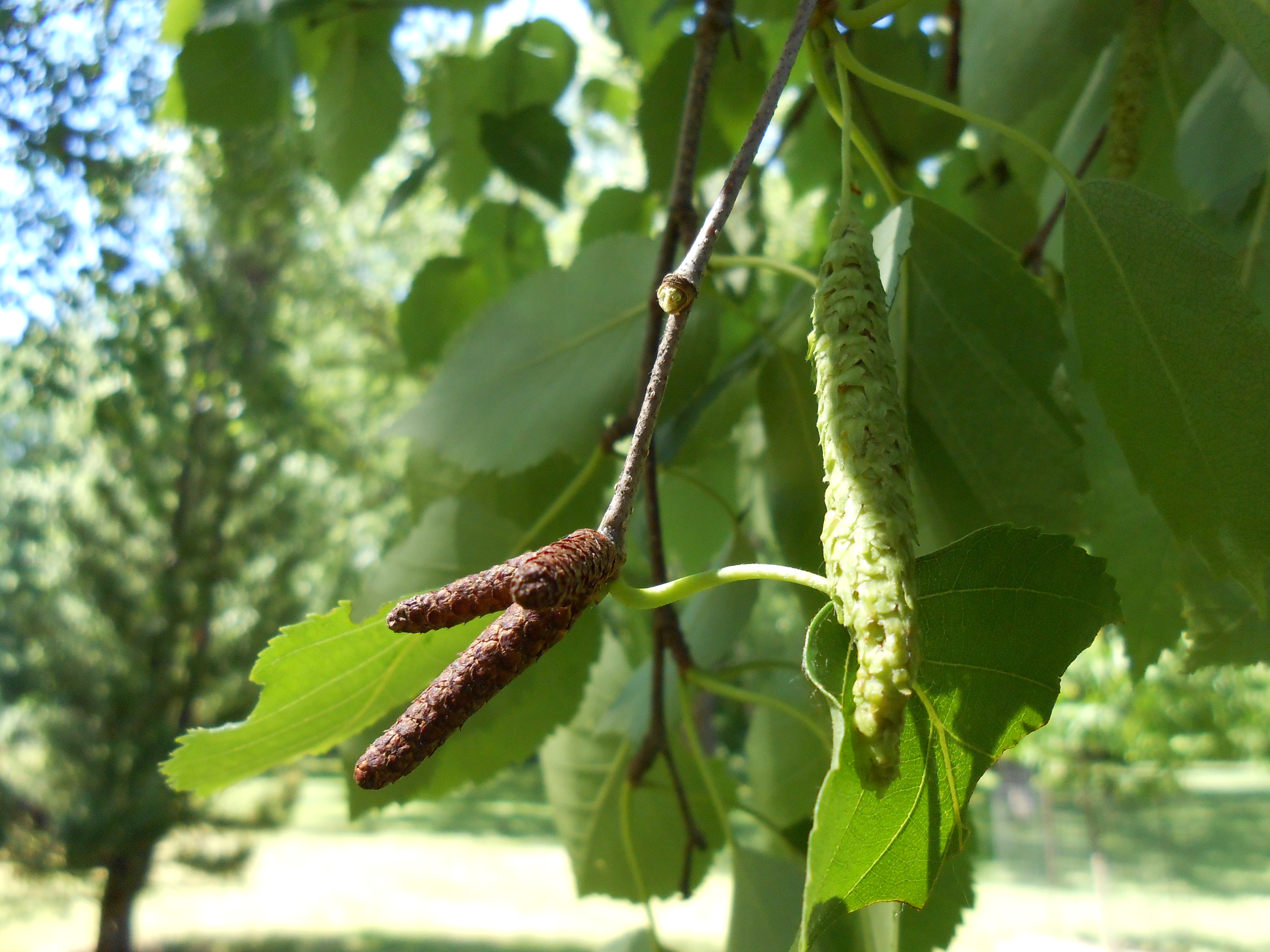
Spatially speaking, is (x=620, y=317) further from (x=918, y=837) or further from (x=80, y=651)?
(x=80, y=651)

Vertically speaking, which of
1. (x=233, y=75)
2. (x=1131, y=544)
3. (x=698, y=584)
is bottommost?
(x=698, y=584)

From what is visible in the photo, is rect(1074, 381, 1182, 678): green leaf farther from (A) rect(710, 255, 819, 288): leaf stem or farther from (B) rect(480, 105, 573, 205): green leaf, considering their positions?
(B) rect(480, 105, 573, 205): green leaf

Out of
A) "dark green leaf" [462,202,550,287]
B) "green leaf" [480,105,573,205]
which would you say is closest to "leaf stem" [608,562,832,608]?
"green leaf" [480,105,573,205]

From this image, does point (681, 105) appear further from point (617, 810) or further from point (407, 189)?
point (617, 810)

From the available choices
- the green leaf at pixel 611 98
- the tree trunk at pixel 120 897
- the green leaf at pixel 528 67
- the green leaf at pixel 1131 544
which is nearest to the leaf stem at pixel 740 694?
the green leaf at pixel 1131 544

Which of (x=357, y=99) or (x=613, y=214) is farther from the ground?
(x=357, y=99)

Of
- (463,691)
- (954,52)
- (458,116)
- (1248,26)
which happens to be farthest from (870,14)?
(458,116)
